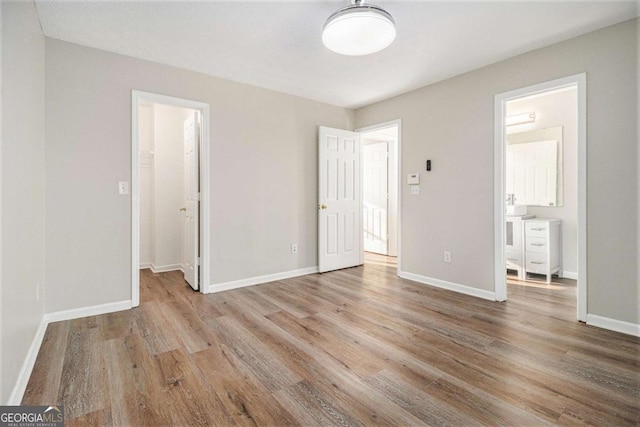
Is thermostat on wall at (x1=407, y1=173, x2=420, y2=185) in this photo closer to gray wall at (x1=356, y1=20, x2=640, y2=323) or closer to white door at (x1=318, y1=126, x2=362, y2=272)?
gray wall at (x1=356, y1=20, x2=640, y2=323)

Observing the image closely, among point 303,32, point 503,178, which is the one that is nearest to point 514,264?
point 503,178

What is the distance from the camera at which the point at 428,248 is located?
3.99 metres

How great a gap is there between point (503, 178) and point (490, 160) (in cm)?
23

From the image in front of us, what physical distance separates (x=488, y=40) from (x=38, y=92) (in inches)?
146

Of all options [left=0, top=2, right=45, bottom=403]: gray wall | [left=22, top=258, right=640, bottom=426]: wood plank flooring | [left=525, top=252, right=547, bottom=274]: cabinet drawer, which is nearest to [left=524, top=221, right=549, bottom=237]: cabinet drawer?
[left=525, top=252, right=547, bottom=274]: cabinet drawer

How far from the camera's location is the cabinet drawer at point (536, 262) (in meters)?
4.12

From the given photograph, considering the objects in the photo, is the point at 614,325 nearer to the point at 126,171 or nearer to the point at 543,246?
the point at 543,246

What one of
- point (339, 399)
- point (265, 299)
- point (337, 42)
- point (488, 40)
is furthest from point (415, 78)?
point (339, 399)

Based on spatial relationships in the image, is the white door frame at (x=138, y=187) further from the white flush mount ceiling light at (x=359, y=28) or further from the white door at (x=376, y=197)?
the white door at (x=376, y=197)

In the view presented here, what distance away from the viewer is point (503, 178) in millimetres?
3287

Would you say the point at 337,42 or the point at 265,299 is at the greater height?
the point at 337,42

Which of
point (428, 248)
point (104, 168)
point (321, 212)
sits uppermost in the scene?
point (104, 168)

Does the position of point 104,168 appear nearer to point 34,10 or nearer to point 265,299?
point 34,10

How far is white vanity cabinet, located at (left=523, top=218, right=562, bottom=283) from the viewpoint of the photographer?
4.11 m
